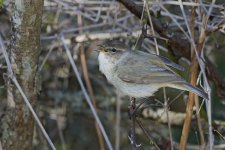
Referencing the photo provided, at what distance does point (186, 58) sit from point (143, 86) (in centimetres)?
91

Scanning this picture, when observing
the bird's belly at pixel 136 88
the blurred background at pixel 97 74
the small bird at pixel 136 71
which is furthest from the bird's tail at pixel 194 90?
the blurred background at pixel 97 74

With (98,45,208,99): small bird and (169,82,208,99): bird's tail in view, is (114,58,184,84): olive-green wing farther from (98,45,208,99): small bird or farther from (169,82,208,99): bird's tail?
(169,82,208,99): bird's tail

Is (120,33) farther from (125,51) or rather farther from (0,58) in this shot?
(125,51)

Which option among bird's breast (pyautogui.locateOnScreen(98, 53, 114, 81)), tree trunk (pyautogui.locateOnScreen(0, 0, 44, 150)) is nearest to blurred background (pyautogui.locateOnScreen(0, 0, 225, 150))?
tree trunk (pyautogui.locateOnScreen(0, 0, 44, 150))

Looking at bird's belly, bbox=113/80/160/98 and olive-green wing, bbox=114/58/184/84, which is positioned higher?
olive-green wing, bbox=114/58/184/84

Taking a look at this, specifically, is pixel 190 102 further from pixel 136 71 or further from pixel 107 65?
pixel 107 65

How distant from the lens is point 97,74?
15.9 ft

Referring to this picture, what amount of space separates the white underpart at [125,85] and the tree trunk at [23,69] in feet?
1.33

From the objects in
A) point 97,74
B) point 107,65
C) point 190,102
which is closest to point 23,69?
point 107,65

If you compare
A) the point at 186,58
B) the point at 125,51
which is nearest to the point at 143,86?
the point at 125,51

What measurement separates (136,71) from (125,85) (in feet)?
0.31

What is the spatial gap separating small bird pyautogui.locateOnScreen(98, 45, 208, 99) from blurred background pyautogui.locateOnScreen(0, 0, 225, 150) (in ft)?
2.06

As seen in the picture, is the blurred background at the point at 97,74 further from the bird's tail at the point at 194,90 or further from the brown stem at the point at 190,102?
the bird's tail at the point at 194,90

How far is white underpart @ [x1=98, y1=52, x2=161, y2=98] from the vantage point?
9.02ft
